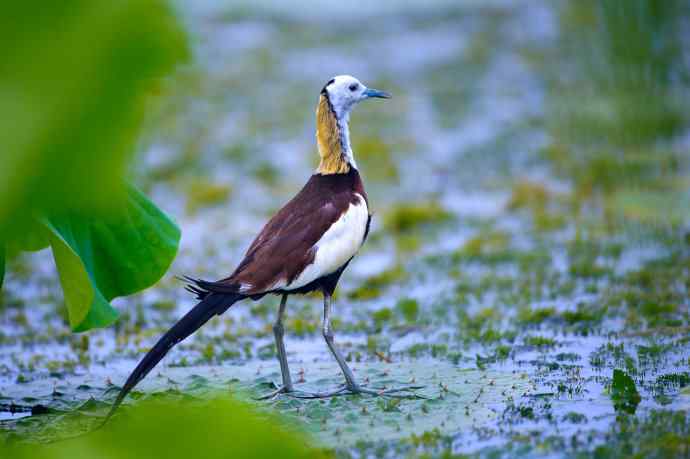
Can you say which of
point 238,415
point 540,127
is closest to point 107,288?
point 238,415

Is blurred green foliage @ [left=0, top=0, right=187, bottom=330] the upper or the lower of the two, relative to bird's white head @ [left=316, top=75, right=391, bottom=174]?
lower

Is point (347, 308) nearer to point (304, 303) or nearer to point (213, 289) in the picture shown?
point (304, 303)

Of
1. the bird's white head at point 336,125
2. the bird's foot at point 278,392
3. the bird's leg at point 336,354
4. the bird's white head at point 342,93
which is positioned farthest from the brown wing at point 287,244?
the bird's foot at point 278,392

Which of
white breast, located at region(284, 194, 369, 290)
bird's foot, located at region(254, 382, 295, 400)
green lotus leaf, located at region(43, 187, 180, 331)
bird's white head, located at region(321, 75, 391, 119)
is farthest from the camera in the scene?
bird's white head, located at region(321, 75, 391, 119)

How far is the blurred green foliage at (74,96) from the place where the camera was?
0.41m

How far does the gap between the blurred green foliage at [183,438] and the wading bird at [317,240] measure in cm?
315

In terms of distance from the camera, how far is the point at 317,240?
4.07m

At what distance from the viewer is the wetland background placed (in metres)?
0.45

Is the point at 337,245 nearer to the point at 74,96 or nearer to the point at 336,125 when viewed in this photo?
the point at 336,125

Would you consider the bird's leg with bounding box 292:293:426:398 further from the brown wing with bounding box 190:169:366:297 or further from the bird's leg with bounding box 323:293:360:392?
the brown wing with bounding box 190:169:366:297

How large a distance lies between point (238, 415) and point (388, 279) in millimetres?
7480

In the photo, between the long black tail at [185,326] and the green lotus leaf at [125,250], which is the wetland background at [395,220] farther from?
the long black tail at [185,326]

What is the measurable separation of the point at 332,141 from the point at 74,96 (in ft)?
13.2

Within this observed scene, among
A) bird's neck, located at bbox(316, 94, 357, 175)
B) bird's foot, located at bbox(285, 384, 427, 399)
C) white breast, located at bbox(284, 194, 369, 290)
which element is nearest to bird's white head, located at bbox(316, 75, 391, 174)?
bird's neck, located at bbox(316, 94, 357, 175)
